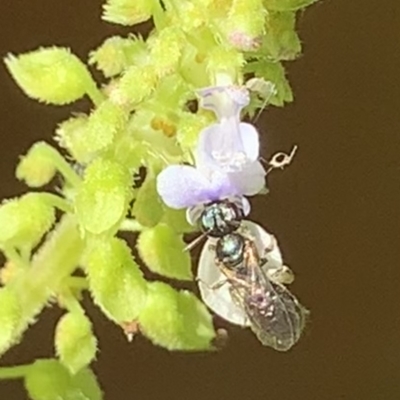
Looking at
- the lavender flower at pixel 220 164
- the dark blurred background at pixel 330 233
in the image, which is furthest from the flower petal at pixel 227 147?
the dark blurred background at pixel 330 233

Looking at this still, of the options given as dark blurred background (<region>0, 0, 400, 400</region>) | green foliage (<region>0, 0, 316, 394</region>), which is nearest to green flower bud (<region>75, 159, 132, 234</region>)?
green foliage (<region>0, 0, 316, 394</region>)

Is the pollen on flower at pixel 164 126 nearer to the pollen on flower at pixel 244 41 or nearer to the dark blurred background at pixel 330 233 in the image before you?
the pollen on flower at pixel 244 41

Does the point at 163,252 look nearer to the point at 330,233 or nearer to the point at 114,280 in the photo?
the point at 114,280

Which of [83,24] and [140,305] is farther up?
[140,305]

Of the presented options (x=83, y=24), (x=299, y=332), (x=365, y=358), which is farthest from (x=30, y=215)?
(x=365, y=358)

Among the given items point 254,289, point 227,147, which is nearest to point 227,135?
point 227,147

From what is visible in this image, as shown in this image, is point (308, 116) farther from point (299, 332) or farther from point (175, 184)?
point (175, 184)

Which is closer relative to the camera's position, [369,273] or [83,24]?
[83,24]
